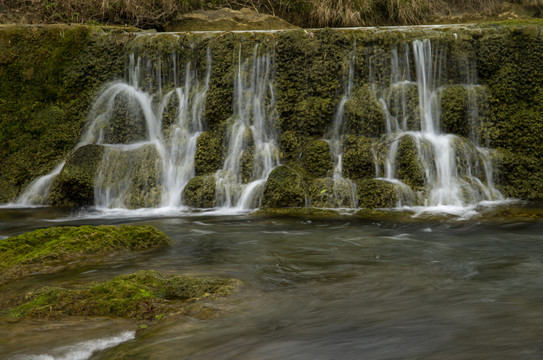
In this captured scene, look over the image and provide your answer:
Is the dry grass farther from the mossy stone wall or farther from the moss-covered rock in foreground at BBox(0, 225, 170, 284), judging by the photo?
the moss-covered rock in foreground at BBox(0, 225, 170, 284)

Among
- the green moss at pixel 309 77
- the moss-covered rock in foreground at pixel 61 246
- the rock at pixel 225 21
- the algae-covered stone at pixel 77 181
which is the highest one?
the rock at pixel 225 21

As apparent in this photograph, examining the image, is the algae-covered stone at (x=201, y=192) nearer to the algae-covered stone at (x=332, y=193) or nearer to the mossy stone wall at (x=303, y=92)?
the mossy stone wall at (x=303, y=92)

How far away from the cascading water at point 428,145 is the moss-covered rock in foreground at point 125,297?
17.7 ft

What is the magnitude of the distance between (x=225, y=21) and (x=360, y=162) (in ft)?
20.1

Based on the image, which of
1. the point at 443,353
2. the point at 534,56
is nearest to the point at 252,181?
the point at 534,56

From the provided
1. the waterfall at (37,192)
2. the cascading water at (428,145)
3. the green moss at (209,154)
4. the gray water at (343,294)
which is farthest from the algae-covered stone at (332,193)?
the waterfall at (37,192)

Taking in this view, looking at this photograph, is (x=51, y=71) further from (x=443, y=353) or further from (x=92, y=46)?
(x=443, y=353)

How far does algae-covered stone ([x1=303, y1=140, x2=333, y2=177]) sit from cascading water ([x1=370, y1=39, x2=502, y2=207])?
1084mm

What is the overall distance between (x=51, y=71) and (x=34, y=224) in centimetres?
458

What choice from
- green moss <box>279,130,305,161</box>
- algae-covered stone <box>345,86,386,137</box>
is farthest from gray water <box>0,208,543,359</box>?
algae-covered stone <box>345,86,386,137</box>

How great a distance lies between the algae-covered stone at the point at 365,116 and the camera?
32.1ft

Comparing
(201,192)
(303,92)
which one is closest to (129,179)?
(201,192)

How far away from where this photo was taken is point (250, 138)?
9938 millimetres

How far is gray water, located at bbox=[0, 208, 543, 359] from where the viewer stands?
3.19 m
